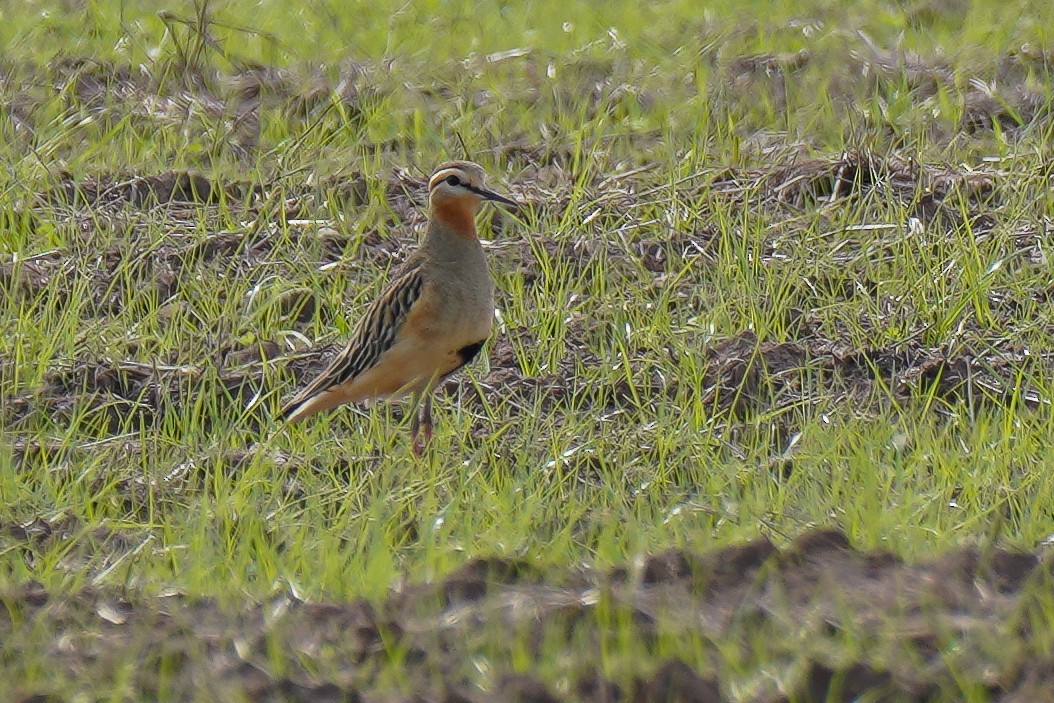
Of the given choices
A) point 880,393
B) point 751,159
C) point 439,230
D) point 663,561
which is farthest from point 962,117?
point 663,561

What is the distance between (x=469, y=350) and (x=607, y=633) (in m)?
2.33

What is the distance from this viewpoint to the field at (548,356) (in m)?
5.01

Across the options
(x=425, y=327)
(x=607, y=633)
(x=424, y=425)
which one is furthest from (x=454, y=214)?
(x=607, y=633)

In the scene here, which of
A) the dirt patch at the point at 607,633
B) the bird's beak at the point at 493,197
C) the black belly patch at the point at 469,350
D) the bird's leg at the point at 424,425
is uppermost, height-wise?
the bird's beak at the point at 493,197

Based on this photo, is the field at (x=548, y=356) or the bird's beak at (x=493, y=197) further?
the bird's beak at (x=493, y=197)

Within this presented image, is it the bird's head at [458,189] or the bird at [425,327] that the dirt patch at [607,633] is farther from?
the bird's head at [458,189]

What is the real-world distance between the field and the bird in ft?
0.68

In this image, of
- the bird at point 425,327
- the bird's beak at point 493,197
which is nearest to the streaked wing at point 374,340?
the bird at point 425,327

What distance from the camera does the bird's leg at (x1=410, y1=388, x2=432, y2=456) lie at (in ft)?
22.9

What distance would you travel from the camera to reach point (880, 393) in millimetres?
7383

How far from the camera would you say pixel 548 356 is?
7.80 m

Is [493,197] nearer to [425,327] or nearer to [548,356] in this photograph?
[425,327]

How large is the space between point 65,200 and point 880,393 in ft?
12.9

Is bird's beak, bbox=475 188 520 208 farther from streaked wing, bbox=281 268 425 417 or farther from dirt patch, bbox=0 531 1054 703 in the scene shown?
dirt patch, bbox=0 531 1054 703
